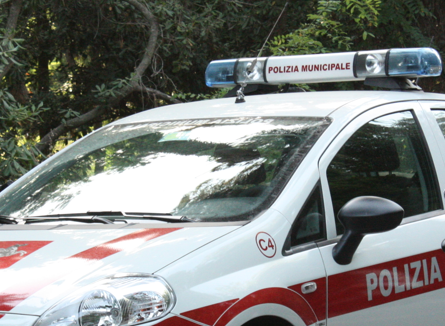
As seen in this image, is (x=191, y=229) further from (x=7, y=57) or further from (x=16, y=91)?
(x=16, y=91)

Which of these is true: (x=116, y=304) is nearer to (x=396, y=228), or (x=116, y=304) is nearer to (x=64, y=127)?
(x=396, y=228)

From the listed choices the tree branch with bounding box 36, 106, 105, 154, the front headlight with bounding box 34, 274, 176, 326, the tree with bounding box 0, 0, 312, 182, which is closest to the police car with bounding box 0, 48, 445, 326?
the front headlight with bounding box 34, 274, 176, 326

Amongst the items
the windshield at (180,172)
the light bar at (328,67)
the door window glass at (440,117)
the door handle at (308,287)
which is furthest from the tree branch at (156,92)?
the door handle at (308,287)

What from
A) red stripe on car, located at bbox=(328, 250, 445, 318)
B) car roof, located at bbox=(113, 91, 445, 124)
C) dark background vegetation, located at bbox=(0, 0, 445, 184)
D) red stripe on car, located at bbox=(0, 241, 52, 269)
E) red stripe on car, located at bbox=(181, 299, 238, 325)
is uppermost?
dark background vegetation, located at bbox=(0, 0, 445, 184)

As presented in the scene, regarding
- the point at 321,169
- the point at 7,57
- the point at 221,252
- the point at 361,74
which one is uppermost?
the point at 7,57

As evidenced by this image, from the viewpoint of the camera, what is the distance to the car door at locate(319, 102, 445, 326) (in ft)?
8.00

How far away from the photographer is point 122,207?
2.59 metres

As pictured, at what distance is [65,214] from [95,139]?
759 millimetres

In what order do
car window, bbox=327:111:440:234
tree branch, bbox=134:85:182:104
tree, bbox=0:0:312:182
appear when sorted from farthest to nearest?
tree, bbox=0:0:312:182 → tree branch, bbox=134:85:182:104 → car window, bbox=327:111:440:234

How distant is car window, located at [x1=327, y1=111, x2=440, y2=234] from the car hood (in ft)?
2.14

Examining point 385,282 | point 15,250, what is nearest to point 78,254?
point 15,250

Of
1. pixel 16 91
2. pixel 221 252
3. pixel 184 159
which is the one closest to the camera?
pixel 221 252

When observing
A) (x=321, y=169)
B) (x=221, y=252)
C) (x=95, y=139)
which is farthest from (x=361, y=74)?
(x=221, y=252)

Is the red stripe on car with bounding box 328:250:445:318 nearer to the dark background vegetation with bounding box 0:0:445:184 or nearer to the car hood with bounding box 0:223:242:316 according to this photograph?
the car hood with bounding box 0:223:242:316
